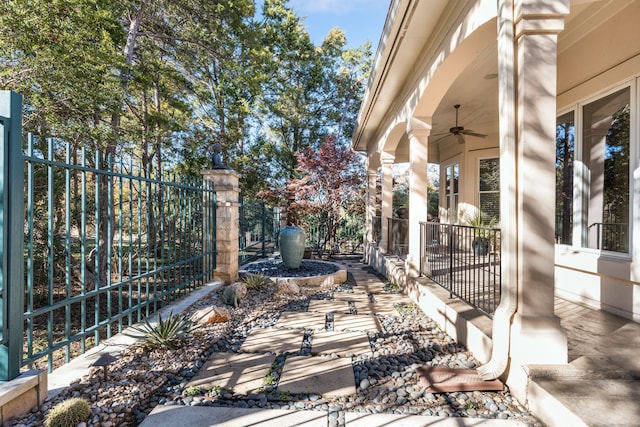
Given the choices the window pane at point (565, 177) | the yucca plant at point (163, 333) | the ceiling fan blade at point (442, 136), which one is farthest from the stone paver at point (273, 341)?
the ceiling fan blade at point (442, 136)

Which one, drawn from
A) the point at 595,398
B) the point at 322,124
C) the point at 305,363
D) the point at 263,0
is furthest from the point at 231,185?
the point at 263,0

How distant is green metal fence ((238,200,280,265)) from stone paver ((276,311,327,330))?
10.2ft

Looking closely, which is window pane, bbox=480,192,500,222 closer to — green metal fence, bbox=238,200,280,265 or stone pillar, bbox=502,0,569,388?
green metal fence, bbox=238,200,280,265

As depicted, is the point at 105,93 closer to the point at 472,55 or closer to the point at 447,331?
the point at 472,55

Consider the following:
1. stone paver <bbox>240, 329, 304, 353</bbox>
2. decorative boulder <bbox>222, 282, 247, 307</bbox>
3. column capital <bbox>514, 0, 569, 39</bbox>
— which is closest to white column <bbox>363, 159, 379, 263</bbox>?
decorative boulder <bbox>222, 282, 247, 307</bbox>

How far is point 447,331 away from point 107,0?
7477 mm

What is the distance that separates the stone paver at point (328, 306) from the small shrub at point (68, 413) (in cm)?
272

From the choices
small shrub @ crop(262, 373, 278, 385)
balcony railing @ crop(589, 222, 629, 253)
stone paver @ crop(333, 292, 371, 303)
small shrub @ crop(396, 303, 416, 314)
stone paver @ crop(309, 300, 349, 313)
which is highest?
balcony railing @ crop(589, 222, 629, 253)

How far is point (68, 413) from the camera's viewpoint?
172 cm

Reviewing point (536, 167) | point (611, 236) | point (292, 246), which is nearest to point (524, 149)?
point (536, 167)

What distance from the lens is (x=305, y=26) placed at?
1399 centimetres

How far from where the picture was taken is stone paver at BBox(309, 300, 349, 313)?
4.21 meters

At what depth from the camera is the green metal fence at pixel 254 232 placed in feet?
23.2

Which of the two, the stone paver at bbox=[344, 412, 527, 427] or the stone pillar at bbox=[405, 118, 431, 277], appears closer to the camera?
the stone paver at bbox=[344, 412, 527, 427]
